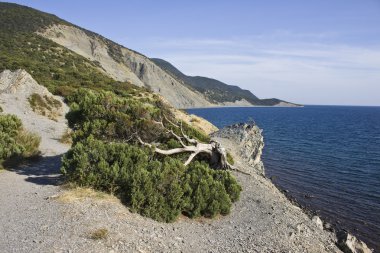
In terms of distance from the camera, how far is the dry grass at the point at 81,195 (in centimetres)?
1435

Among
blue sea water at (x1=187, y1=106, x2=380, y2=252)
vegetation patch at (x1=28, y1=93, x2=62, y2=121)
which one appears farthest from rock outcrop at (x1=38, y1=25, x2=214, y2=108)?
blue sea water at (x1=187, y1=106, x2=380, y2=252)

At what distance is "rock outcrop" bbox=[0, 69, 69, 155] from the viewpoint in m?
30.8

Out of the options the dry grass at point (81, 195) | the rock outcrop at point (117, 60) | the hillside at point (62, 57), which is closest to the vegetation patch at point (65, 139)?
the dry grass at point (81, 195)

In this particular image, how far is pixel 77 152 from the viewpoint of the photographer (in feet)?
53.7

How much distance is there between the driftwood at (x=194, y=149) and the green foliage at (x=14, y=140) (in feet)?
22.7

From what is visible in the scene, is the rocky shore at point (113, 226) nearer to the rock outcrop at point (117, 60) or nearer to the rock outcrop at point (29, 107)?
the rock outcrop at point (29, 107)

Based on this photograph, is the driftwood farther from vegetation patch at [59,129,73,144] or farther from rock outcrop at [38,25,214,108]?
rock outcrop at [38,25,214,108]

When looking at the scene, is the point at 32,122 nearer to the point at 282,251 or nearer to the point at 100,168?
the point at 100,168

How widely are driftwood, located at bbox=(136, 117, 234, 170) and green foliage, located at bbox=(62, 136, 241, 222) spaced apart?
5.65 ft

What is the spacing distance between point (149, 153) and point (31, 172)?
20.7 ft

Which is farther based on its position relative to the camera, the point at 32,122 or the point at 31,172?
the point at 32,122

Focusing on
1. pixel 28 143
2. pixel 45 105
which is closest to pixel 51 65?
pixel 45 105

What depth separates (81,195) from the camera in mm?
14711

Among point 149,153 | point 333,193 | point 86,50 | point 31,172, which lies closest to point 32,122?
point 31,172
